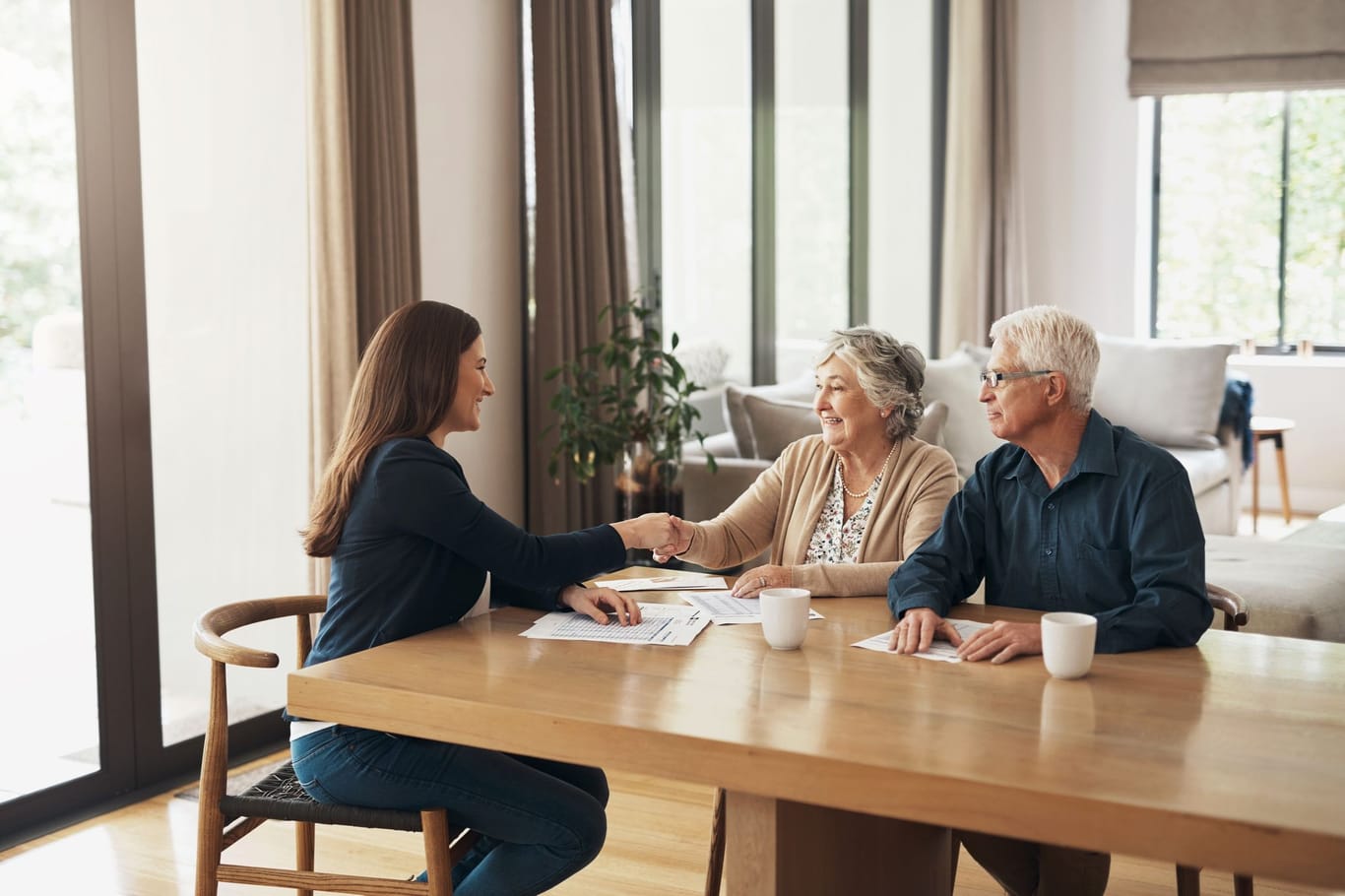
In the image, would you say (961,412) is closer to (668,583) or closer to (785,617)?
(668,583)

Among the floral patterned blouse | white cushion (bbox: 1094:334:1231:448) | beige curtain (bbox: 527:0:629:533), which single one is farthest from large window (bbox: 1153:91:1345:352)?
the floral patterned blouse

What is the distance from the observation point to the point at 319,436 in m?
3.59

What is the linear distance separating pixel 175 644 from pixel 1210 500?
165 inches


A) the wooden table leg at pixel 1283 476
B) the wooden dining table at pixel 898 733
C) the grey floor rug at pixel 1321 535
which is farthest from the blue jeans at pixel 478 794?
the wooden table leg at pixel 1283 476

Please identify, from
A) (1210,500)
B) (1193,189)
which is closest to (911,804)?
(1210,500)

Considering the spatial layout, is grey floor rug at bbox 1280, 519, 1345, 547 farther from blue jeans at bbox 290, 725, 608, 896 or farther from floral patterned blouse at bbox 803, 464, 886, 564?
blue jeans at bbox 290, 725, 608, 896

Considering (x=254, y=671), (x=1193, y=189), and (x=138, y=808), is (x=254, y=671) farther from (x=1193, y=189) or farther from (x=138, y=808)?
(x=1193, y=189)

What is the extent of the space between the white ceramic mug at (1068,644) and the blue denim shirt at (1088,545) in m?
0.15

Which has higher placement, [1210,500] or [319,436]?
[319,436]

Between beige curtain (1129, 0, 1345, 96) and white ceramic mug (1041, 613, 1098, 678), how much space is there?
6533 mm

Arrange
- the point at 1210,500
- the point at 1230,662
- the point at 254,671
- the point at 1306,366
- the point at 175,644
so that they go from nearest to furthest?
the point at 1230,662 < the point at 175,644 < the point at 254,671 < the point at 1210,500 < the point at 1306,366

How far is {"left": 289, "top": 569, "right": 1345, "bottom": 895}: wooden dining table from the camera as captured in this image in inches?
52.5

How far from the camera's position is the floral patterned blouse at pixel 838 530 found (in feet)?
8.46

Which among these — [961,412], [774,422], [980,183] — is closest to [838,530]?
[774,422]
